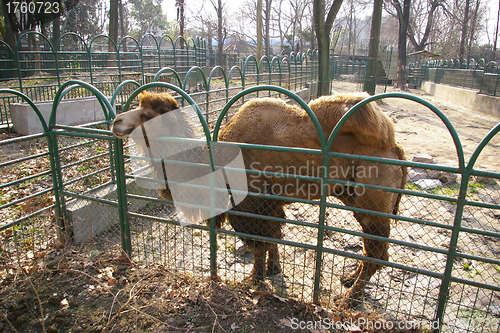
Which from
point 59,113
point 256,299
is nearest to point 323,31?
point 59,113

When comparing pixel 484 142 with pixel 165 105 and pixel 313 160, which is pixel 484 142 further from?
pixel 165 105

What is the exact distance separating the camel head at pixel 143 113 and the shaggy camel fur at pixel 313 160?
0.01m

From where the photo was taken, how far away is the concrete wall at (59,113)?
848cm

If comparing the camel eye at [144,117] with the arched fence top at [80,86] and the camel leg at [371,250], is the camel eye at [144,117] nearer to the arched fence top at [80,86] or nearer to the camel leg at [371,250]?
the arched fence top at [80,86]

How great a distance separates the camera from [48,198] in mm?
4715

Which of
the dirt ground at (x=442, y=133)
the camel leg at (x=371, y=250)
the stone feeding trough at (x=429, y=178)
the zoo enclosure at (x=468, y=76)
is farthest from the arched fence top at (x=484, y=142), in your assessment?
the zoo enclosure at (x=468, y=76)

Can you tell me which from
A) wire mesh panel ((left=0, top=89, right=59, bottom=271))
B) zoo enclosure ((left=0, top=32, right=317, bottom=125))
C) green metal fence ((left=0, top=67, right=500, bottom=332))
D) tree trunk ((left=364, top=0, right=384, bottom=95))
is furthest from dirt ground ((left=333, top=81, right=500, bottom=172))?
wire mesh panel ((left=0, top=89, right=59, bottom=271))

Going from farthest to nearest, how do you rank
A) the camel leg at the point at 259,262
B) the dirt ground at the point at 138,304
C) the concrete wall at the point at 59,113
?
the concrete wall at the point at 59,113
the camel leg at the point at 259,262
the dirt ground at the point at 138,304

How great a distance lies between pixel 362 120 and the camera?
324cm

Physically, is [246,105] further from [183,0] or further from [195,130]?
[183,0]

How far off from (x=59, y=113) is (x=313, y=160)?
8356 millimetres

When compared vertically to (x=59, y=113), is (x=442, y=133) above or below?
below

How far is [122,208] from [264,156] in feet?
5.45

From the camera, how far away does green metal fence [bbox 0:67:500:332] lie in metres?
2.69
